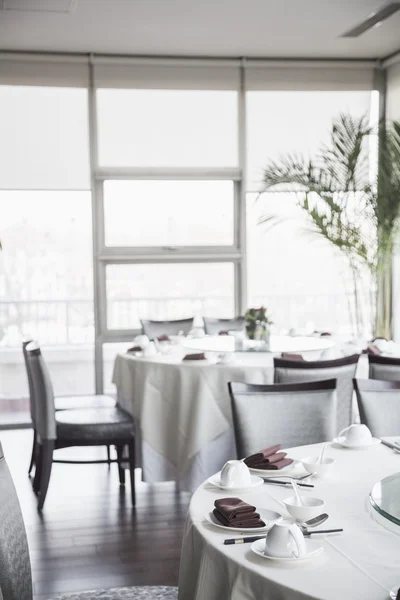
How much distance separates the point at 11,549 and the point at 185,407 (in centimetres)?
266

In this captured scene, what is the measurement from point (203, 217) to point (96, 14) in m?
2.25

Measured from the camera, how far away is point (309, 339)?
5.52m

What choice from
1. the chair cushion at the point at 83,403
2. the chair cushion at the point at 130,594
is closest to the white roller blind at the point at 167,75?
the chair cushion at the point at 83,403

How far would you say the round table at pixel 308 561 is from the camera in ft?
5.00

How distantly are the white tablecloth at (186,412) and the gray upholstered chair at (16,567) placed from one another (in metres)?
2.31

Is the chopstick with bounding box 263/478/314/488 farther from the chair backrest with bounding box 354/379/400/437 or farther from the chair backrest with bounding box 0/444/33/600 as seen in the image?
the chair backrest with bounding box 354/379/400/437

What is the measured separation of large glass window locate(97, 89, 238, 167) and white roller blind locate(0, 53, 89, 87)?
26cm

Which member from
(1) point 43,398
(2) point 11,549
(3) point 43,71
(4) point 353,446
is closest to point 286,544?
(2) point 11,549

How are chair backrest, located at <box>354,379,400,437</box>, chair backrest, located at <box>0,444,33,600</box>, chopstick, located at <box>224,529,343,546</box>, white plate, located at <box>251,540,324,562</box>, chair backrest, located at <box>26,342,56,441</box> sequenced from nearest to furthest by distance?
white plate, located at <box>251,540,324,562</box>, chopstick, located at <box>224,529,343,546</box>, chair backrest, located at <box>0,444,33,600</box>, chair backrest, located at <box>354,379,400,437</box>, chair backrest, located at <box>26,342,56,441</box>

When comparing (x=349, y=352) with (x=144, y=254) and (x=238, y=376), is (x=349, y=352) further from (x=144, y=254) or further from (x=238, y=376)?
(x=144, y=254)

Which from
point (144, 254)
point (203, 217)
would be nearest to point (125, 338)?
point (144, 254)

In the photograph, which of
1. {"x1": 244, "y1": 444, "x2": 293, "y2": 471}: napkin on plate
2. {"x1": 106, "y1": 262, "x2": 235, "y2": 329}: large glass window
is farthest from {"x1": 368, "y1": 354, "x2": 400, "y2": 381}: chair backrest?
{"x1": 106, "y1": 262, "x2": 235, "y2": 329}: large glass window

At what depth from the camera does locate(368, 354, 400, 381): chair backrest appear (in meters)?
4.05

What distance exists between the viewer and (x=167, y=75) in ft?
23.4
